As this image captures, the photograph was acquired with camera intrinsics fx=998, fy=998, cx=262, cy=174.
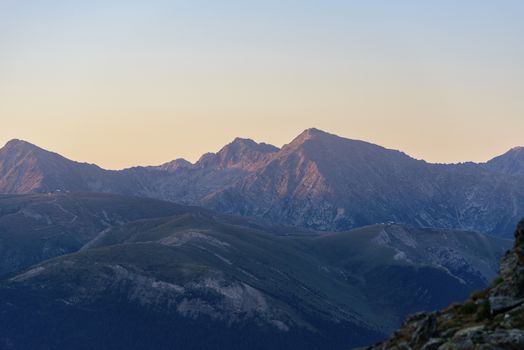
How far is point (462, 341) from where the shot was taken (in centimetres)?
6575

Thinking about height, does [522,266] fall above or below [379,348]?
above

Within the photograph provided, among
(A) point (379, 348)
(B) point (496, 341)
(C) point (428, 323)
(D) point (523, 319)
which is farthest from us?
(A) point (379, 348)

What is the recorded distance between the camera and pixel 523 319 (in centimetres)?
6994

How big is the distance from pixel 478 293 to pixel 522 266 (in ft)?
21.3

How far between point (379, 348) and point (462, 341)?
21114 millimetres

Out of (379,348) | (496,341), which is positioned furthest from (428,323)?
(496,341)

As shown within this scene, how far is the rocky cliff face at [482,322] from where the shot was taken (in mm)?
65062

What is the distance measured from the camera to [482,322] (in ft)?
246

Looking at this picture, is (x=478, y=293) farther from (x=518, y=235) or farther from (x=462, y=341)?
(x=462, y=341)

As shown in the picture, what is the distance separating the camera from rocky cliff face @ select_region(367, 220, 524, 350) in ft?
213

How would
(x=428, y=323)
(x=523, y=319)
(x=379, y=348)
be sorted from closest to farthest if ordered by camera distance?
(x=523, y=319)
(x=428, y=323)
(x=379, y=348)

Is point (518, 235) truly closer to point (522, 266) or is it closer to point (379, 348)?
point (522, 266)

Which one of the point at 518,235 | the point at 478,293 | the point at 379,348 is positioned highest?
the point at 518,235

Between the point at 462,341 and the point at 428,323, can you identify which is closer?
the point at 462,341
